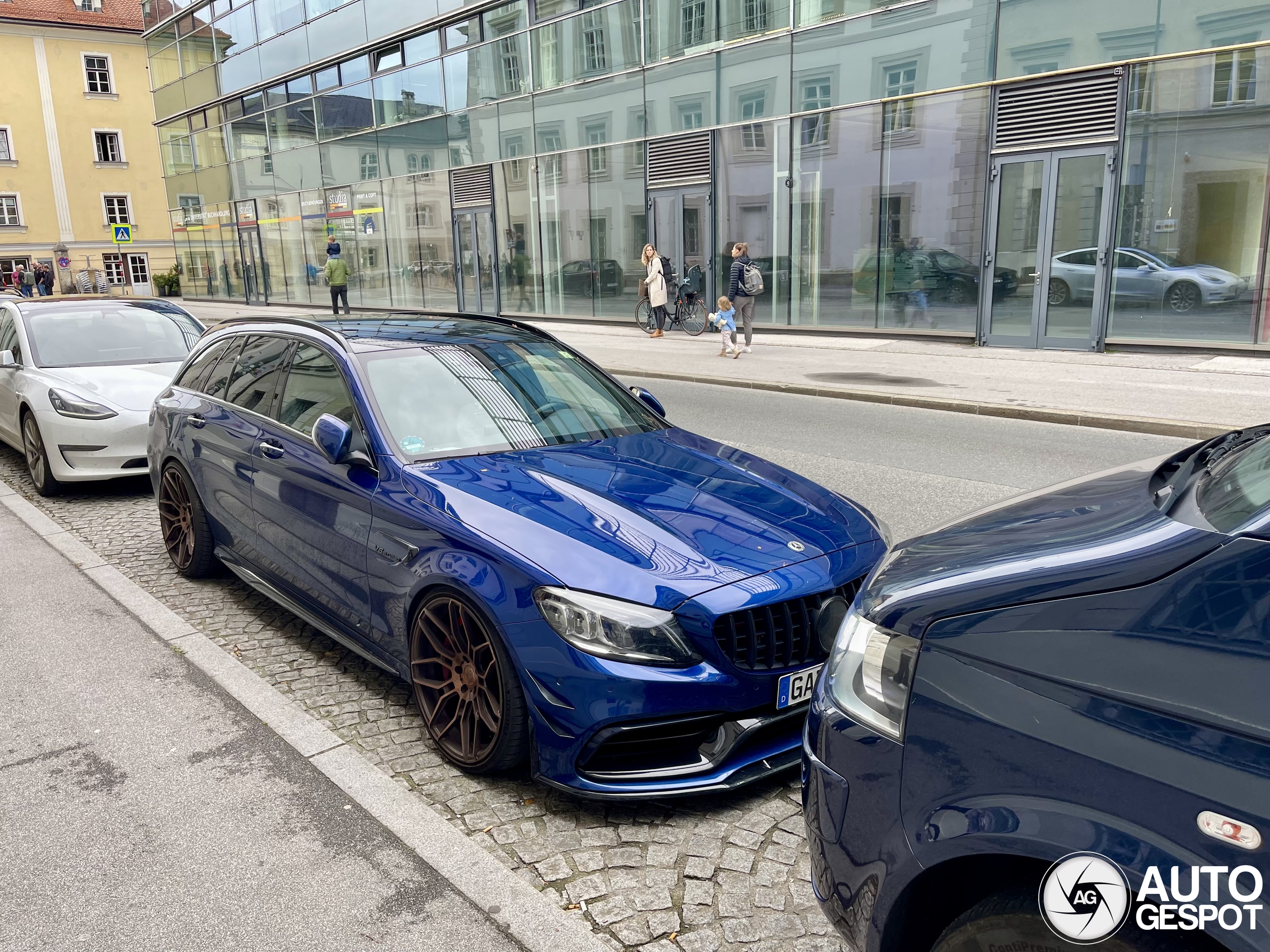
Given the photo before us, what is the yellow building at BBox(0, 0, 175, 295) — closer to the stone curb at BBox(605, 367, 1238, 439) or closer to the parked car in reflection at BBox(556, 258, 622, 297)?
the parked car in reflection at BBox(556, 258, 622, 297)

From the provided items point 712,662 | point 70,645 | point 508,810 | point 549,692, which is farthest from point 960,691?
point 70,645

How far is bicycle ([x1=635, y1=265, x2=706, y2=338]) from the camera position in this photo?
21219mm

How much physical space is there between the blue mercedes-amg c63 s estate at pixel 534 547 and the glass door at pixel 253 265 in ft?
124

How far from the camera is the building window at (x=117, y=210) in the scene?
57969 millimetres

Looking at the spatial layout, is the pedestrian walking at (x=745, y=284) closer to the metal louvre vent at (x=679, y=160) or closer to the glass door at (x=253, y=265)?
the metal louvre vent at (x=679, y=160)

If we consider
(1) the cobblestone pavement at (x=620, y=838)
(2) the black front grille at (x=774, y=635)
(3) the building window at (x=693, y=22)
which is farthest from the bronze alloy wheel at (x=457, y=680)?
(3) the building window at (x=693, y=22)

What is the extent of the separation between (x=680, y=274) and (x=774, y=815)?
20081mm

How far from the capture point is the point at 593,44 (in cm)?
2347

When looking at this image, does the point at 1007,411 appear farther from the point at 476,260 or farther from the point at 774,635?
the point at 476,260

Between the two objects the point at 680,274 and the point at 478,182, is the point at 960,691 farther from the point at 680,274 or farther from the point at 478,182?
the point at 478,182

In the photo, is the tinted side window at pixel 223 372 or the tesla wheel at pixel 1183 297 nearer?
the tinted side window at pixel 223 372

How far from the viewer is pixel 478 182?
27.8 meters

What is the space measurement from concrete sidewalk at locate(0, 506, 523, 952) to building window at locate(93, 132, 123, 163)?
6335 centimetres

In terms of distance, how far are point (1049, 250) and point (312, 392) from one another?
14.3 meters
